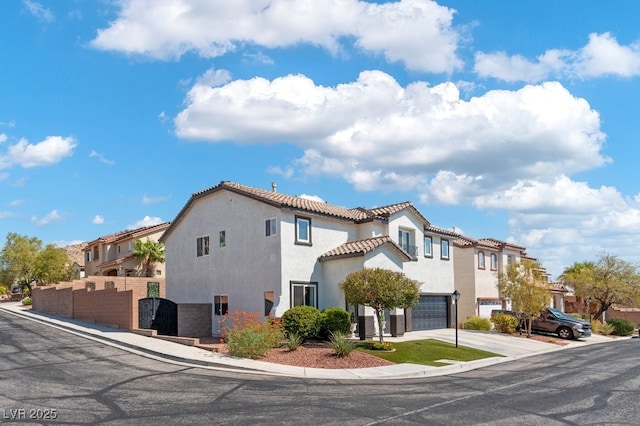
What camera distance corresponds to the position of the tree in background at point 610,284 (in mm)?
45219

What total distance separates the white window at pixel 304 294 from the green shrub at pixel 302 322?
2.07m

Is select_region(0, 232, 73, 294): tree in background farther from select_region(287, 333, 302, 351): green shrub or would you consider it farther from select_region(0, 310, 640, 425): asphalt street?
select_region(287, 333, 302, 351): green shrub

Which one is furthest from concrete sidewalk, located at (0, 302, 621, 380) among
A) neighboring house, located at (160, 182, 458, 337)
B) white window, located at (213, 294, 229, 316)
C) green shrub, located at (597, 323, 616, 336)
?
green shrub, located at (597, 323, 616, 336)

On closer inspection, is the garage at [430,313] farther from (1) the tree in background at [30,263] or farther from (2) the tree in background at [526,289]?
(1) the tree in background at [30,263]

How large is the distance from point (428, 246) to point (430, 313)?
4.04 meters

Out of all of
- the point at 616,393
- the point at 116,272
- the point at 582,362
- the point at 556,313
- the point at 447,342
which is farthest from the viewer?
the point at 116,272

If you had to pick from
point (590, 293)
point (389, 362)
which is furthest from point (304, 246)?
point (590, 293)

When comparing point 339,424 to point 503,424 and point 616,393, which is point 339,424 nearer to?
point 503,424

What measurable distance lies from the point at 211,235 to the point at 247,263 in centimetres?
397

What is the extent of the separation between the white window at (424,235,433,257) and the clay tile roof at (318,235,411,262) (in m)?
5.93

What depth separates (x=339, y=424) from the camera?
36.6 feet

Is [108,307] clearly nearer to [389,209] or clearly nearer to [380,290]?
[380,290]

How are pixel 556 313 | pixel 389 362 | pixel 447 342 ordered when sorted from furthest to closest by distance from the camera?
1. pixel 556 313
2. pixel 447 342
3. pixel 389 362

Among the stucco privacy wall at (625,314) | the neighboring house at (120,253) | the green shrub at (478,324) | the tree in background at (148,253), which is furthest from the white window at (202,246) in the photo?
the stucco privacy wall at (625,314)
